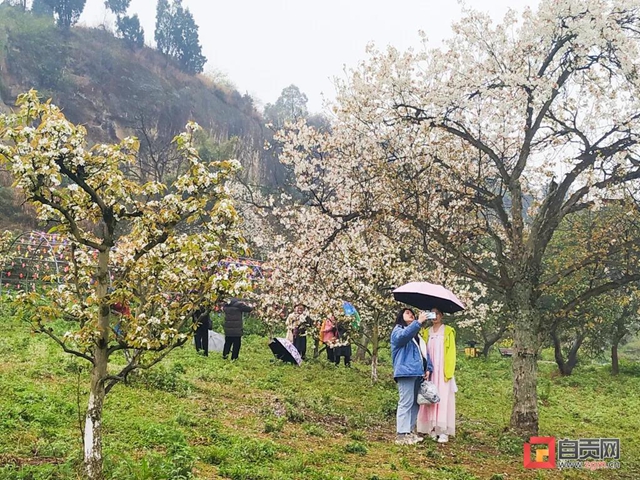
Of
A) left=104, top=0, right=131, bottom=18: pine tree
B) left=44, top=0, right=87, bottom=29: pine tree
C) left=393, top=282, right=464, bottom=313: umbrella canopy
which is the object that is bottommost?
left=393, top=282, right=464, bottom=313: umbrella canopy

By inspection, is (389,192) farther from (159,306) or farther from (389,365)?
(389,365)

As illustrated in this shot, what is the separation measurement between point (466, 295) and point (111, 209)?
16443 millimetres

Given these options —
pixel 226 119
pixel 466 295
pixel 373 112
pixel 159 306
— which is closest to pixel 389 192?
pixel 373 112

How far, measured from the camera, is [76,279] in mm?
5797

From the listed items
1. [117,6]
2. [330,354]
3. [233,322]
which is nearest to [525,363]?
[233,322]

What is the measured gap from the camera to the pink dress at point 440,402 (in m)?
9.31

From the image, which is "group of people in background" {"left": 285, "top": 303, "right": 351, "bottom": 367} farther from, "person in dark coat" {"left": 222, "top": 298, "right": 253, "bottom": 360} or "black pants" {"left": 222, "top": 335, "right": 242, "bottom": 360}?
"black pants" {"left": 222, "top": 335, "right": 242, "bottom": 360}

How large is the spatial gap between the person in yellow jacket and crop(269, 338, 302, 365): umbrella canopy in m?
8.44

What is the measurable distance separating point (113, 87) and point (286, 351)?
55.2 m

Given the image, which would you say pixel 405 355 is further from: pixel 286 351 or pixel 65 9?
pixel 65 9

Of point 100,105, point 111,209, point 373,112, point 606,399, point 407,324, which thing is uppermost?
point 100,105

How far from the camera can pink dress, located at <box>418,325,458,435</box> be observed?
9.31 metres

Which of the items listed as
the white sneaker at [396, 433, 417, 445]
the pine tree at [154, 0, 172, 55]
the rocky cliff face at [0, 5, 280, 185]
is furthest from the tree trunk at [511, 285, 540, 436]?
the pine tree at [154, 0, 172, 55]

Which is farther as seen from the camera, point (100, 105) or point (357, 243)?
point (100, 105)
